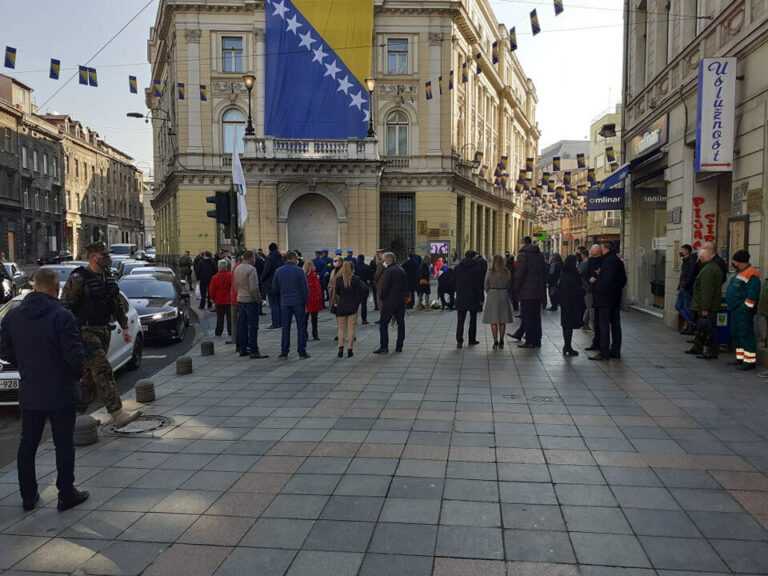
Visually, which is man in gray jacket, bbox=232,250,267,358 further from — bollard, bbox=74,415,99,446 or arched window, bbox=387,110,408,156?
arched window, bbox=387,110,408,156

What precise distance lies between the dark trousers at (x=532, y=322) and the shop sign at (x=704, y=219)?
4.10 m

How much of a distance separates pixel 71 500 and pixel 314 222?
28854 mm

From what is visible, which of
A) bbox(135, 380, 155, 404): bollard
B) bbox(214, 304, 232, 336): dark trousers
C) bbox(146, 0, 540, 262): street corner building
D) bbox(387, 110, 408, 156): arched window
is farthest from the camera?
bbox(387, 110, 408, 156): arched window

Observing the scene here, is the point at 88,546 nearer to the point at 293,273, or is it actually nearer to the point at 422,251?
the point at 293,273

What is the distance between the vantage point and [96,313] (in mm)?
6641

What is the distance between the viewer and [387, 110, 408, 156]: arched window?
35625mm

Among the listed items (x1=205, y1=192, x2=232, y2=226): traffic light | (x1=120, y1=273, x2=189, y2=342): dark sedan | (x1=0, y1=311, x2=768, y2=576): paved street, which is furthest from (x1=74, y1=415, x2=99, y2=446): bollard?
(x1=205, y1=192, x2=232, y2=226): traffic light

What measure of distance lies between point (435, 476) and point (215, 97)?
3224 cm

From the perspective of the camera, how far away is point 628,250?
1973cm

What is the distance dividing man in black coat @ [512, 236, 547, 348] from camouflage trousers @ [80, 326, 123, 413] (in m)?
7.40

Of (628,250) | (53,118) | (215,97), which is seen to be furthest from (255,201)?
(53,118)

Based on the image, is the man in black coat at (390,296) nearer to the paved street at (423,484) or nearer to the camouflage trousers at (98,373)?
the paved street at (423,484)

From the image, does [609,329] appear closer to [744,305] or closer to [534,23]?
[744,305]

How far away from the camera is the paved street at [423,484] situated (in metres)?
3.98
